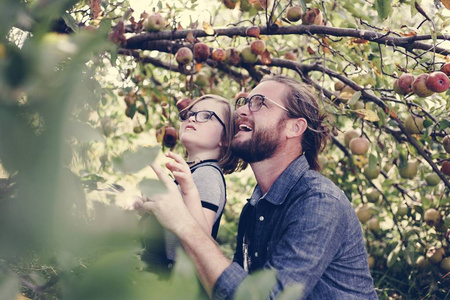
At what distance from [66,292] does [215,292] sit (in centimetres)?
89

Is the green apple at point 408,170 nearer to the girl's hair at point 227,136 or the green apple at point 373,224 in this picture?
the green apple at point 373,224

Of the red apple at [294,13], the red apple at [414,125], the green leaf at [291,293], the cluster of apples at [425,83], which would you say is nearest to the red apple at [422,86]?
the cluster of apples at [425,83]

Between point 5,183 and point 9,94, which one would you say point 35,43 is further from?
point 5,183

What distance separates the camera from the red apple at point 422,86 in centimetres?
190

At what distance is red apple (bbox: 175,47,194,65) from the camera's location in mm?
2432

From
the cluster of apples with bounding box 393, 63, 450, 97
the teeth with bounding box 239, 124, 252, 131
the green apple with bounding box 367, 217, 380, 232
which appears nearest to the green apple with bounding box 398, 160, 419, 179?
the green apple with bounding box 367, 217, 380, 232

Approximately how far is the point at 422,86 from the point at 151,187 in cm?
171

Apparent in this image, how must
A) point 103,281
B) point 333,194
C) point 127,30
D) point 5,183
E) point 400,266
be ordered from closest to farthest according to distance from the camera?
point 103,281
point 5,183
point 333,194
point 127,30
point 400,266

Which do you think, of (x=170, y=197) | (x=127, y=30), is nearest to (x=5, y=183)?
(x=170, y=197)

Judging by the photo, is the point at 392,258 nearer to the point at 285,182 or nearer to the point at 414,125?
the point at 414,125

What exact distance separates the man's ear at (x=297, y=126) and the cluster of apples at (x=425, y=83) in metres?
0.47

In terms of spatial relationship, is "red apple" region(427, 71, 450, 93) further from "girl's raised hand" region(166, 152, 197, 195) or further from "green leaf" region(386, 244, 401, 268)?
"green leaf" region(386, 244, 401, 268)

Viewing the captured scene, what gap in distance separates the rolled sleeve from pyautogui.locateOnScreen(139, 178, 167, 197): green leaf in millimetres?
773

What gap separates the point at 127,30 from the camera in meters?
2.53
